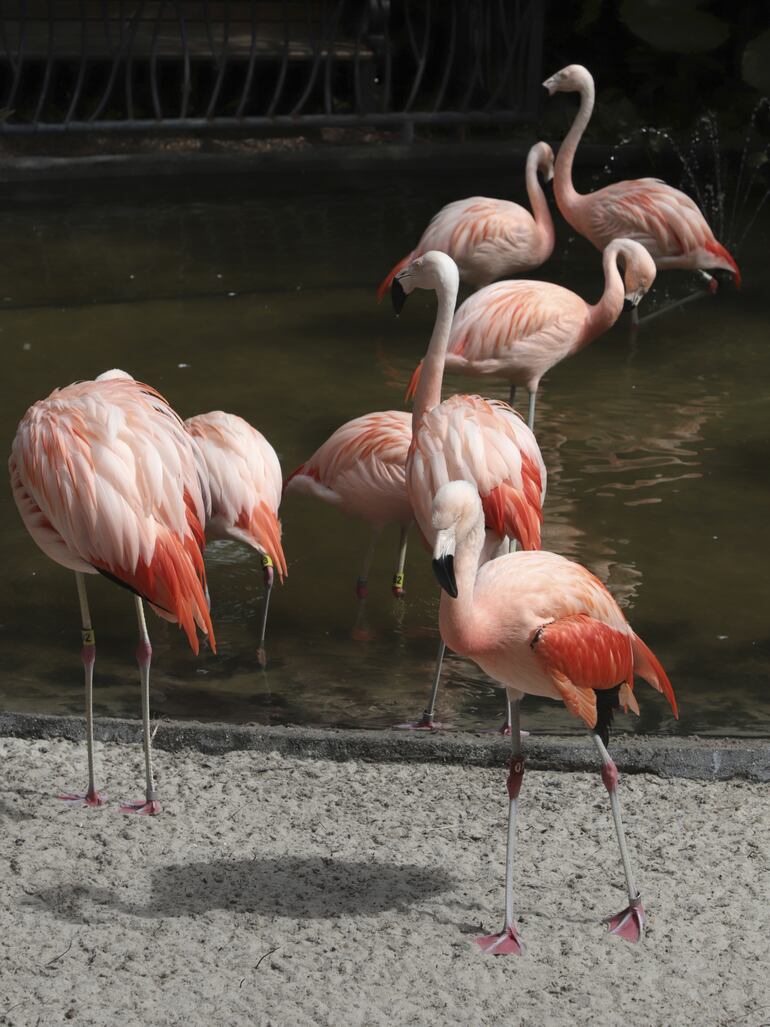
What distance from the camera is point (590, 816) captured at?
11.3 feet

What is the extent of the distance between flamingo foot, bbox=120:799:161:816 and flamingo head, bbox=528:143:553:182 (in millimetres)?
4723

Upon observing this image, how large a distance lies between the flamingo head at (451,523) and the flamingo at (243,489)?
133 centimetres

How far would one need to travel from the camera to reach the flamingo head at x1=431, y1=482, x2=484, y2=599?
2.81 metres

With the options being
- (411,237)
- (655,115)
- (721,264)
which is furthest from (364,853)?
(655,115)

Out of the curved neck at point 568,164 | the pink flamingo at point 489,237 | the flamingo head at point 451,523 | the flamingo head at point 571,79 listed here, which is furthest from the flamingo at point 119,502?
the flamingo head at point 571,79

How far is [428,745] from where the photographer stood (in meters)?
3.71

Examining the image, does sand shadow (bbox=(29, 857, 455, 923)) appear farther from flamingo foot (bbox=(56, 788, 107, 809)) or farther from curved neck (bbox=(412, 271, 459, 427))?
curved neck (bbox=(412, 271, 459, 427))

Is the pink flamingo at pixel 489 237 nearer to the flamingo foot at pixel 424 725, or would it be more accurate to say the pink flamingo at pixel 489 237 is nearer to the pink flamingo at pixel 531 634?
the flamingo foot at pixel 424 725

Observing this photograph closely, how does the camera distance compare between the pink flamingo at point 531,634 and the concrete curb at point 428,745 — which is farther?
the concrete curb at point 428,745

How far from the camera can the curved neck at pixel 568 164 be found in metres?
7.33

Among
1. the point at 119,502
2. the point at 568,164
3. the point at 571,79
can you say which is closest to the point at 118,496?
Answer: the point at 119,502

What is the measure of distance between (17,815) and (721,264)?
489 cm

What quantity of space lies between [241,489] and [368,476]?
0.44 meters

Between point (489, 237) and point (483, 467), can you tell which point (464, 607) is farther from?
point (489, 237)
